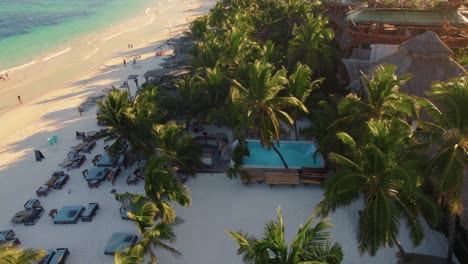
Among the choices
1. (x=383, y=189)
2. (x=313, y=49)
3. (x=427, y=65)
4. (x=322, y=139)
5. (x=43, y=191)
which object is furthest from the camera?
(x=313, y=49)

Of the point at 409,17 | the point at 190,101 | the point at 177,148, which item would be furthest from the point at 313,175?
the point at 409,17

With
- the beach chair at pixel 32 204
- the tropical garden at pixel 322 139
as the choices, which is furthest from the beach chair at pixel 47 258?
the beach chair at pixel 32 204

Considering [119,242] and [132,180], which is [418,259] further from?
[132,180]

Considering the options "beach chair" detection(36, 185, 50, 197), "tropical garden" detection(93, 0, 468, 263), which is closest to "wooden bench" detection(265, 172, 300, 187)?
"tropical garden" detection(93, 0, 468, 263)

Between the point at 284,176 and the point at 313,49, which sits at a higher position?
the point at 313,49

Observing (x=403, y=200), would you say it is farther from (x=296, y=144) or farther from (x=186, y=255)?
(x=296, y=144)
